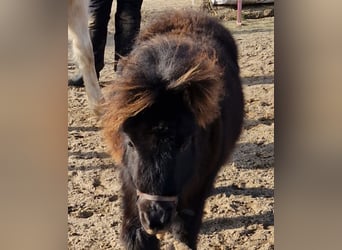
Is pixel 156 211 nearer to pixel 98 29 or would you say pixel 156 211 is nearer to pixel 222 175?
pixel 222 175

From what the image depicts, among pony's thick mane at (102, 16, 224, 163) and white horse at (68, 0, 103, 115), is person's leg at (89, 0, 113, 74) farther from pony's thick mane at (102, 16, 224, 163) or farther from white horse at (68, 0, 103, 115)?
pony's thick mane at (102, 16, 224, 163)

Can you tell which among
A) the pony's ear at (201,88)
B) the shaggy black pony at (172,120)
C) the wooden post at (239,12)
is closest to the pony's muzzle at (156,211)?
the shaggy black pony at (172,120)

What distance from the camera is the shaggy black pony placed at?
1403 millimetres

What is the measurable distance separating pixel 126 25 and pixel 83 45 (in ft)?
0.56

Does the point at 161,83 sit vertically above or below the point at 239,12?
below

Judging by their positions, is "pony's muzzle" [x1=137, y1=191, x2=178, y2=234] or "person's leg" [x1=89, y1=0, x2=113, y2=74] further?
"person's leg" [x1=89, y1=0, x2=113, y2=74]

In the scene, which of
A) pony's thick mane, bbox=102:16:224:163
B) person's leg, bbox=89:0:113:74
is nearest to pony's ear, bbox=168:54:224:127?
pony's thick mane, bbox=102:16:224:163

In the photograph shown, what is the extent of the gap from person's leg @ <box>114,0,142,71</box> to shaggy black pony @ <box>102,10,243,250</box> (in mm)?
40

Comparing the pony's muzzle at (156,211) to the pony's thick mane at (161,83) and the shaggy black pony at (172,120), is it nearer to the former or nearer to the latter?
the shaggy black pony at (172,120)

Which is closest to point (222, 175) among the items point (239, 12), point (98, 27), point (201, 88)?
point (201, 88)

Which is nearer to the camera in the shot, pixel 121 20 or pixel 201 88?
pixel 201 88

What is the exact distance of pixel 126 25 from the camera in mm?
1675
